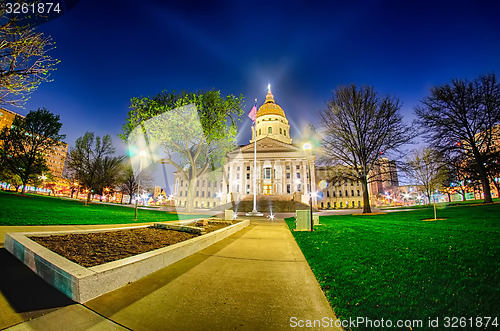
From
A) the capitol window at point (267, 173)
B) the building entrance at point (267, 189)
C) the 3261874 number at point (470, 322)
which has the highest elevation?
the capitol window at point (267, 173)

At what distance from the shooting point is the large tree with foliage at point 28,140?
28469 millimetres

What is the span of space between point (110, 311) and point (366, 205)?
1033 inches

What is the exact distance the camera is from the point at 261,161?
62.7 m

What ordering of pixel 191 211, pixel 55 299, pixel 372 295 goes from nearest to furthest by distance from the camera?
pixel 55 299, pixel 372 295, pixel 191 211

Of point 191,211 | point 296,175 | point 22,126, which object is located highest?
point 22,126

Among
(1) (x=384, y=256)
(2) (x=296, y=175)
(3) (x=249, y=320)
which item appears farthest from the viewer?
(2) (x=296, y=175)

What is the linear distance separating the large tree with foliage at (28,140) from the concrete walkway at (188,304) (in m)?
36.6

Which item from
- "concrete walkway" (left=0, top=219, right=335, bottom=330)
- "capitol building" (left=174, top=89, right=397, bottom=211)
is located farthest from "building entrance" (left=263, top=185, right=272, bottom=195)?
"concrete walkway" (left=0, top=219, right=335, bottom=330)

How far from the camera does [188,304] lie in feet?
9.34

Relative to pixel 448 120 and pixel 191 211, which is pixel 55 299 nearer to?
pixel 191 211

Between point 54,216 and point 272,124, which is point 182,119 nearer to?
point 54,216

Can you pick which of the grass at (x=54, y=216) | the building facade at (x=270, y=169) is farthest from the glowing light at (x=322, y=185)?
the grass at (x=54, y=216)

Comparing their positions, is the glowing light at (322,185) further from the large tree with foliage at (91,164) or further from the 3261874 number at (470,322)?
the 3261874 number at (470,322)

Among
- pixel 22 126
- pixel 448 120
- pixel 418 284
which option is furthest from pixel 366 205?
pixel 22 126
